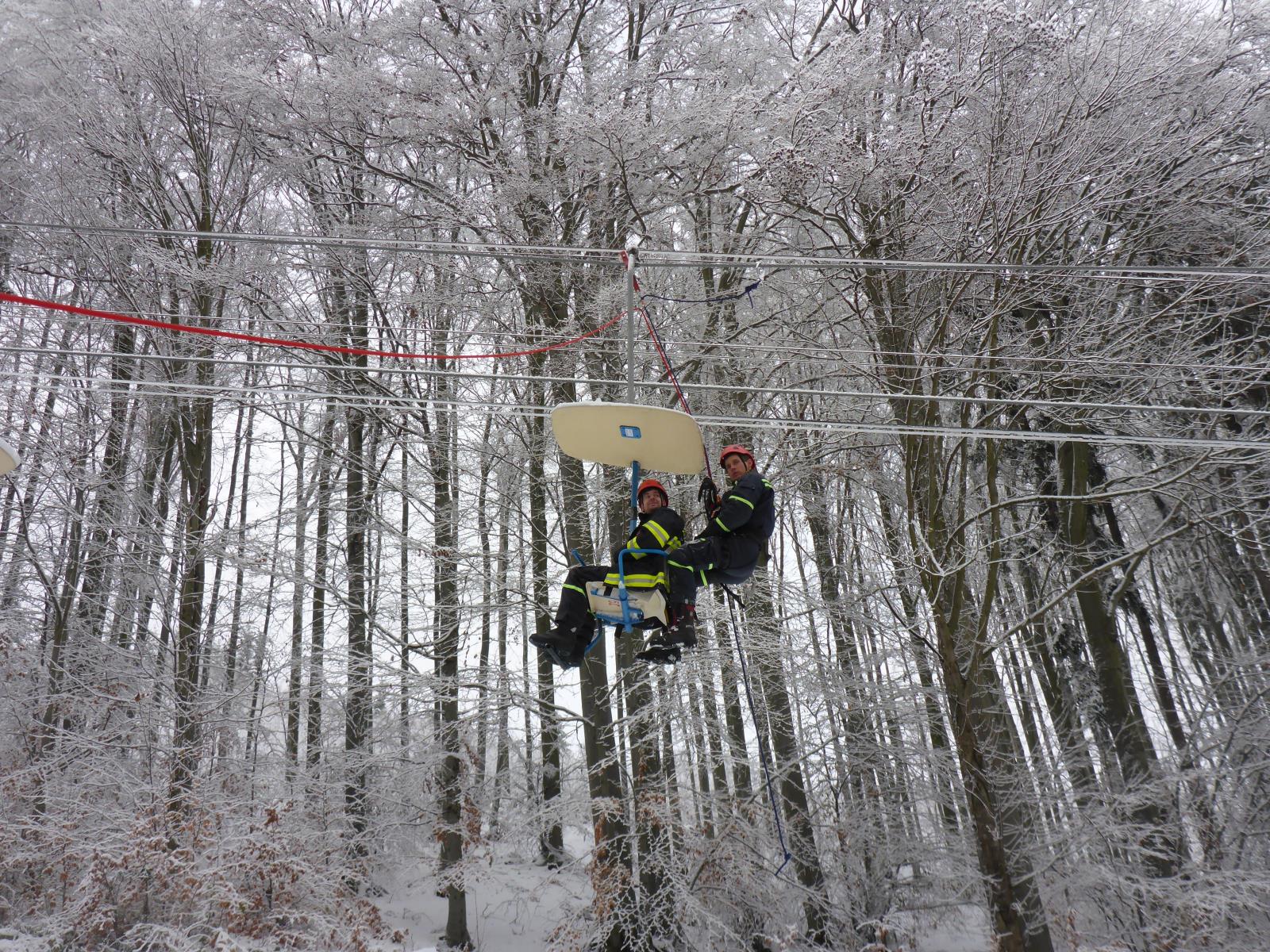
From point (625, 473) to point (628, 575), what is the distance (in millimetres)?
4760

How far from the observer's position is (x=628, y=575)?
17.8ft

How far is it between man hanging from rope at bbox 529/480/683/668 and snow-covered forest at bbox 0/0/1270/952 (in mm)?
2452

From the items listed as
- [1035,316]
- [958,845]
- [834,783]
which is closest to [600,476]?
[834,783]

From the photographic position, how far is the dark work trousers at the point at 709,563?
5535 mm

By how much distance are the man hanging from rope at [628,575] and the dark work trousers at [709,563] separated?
11 cm

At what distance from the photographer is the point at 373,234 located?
33.4 feet

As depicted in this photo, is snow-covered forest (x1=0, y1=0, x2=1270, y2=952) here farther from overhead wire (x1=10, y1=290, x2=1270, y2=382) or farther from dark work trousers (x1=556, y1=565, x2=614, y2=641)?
dark work trousers (x1=556, y1=565, x2=614, y2=641)

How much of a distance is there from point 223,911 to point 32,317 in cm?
→ 979

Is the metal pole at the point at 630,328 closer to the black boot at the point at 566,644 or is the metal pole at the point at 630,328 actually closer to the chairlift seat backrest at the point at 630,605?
the chairlift seat backrest at the point at 630,605

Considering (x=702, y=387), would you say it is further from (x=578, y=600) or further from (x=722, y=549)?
(x=578, y=600)

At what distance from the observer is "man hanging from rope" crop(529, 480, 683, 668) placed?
5.39 metres

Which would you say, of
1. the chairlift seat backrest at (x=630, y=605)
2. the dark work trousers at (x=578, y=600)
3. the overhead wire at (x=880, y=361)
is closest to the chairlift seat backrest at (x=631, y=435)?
the dark work trousers at (x=578, y=600)

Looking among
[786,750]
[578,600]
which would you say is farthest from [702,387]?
[786,750]

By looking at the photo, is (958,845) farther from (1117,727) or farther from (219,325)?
(219,325)
